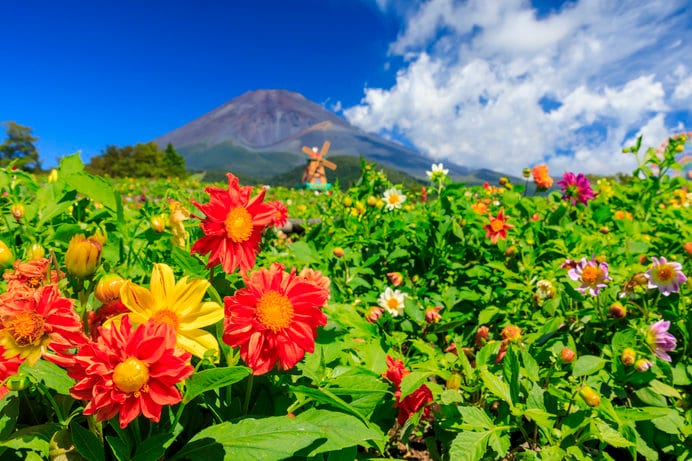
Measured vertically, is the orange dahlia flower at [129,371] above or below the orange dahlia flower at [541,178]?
below

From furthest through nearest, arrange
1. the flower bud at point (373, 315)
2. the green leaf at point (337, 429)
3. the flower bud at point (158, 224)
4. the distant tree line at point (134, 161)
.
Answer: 1. the distant tree line at point (134, 161)
2. the flower bud at point (373, 315)
3. the flower bud at point (158, 224)
4. the green leaf at point (337, 429)

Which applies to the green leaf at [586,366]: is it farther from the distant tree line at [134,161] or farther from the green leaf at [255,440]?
the distant tree line at [134,161]

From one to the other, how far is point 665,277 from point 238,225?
56.3 inches

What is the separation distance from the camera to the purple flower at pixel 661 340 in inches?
48.9

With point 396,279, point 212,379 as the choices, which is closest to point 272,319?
point 212,379

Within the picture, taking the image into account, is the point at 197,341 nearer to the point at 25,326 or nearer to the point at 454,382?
the point at 25,326

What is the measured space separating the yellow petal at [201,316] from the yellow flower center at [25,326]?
0.74ft

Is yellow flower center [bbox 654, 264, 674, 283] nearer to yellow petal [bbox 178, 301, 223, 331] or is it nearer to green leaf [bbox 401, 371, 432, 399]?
green leaf [bbox 401, 371, 432, 399]

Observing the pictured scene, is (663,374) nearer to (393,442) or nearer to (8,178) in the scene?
(393,442)

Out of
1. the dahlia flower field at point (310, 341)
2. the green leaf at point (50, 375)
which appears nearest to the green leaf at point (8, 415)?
the dahlia flower field at point (310, 341)

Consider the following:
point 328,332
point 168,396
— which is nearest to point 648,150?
point 328,332

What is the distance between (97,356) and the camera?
61 centimetres

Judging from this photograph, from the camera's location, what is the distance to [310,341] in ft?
2.49

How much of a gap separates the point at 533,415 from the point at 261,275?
28.4 inches
